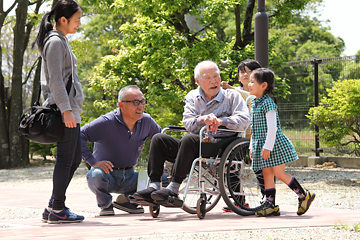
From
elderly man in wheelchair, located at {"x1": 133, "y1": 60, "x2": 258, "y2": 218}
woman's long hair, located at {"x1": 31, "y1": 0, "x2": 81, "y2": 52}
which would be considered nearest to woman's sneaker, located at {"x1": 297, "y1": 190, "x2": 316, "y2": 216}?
elderly man in wheelchair, located at {"x1": 133, "y1": 60, "x2": 258, "y2": 218}

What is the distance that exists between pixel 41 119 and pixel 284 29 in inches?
1298

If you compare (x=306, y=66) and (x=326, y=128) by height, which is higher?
(x=306, y=66)

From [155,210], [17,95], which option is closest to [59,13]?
[155,210]

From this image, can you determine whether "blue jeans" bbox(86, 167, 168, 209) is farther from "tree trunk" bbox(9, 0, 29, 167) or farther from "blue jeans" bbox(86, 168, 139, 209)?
"tree trunk" bbox(9, 0, 29, 167)

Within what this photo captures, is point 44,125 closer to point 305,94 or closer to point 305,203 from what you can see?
point 305,203

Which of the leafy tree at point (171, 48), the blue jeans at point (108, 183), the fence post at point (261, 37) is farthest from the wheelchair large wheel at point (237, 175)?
the leafy tree at point (171, 48)

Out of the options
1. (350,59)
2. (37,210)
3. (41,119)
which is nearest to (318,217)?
(41,119)

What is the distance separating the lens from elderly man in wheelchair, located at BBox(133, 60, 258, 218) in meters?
4.63

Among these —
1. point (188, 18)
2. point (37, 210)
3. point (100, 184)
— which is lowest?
point (37, 210)

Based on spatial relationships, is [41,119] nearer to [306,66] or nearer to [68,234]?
[68,234]

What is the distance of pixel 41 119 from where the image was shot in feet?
14.4

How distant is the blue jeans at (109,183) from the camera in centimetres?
516

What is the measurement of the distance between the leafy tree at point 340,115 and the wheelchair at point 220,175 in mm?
6759

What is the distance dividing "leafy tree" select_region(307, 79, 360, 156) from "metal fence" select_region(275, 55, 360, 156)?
2.61 ft
